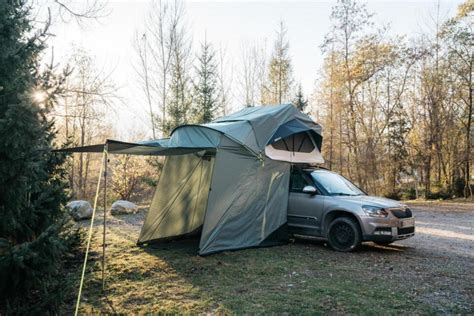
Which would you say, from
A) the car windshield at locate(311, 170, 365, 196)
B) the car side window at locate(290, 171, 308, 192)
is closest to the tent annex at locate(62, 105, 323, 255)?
the car side window at locate(290, 171, 308, 192)

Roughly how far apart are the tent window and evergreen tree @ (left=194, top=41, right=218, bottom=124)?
29.4 feet

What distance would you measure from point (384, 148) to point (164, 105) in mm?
13806

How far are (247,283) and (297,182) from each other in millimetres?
3344

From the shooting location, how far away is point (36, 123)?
3.70 m

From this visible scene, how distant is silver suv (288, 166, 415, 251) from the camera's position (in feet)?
23.0

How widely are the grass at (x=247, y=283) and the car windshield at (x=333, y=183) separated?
1.23 meters

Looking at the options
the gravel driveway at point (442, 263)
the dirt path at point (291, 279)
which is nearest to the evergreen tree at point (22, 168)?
the dirt path at point (291, 279)

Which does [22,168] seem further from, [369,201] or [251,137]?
[369,201]

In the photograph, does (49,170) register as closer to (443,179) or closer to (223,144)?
(223,144)

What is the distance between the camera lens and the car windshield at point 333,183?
794cm

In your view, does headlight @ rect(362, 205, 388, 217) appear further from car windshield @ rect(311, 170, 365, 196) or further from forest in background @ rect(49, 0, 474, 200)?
forest in background @ rect(49, 0, 474, 200)

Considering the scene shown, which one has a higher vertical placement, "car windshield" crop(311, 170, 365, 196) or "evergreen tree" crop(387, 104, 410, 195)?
"evergreen tree" crop(387, 104, 410, 195)

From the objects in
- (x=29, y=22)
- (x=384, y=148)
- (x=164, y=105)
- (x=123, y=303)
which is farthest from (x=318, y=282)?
(x=384, y=148)

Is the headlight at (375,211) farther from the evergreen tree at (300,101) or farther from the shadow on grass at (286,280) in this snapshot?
the evergreen tree at (300,101)
